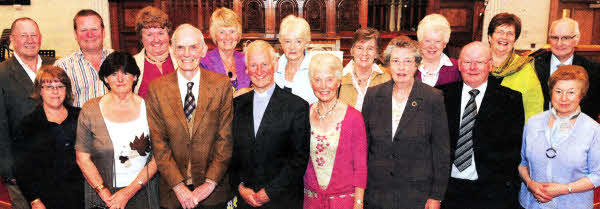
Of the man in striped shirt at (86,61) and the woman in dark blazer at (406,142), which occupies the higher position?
the man in striped shirt at (86,61)

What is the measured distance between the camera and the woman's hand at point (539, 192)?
2473 mm

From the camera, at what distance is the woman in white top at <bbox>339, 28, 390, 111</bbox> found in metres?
2.93

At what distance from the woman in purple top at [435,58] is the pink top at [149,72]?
71.3 inches

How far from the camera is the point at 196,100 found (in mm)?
2459

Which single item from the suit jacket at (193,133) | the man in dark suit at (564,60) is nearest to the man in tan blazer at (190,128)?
the suit jacket at (193,133)

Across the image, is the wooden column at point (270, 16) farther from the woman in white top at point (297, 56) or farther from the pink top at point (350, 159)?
the pink top at point (350, 159)

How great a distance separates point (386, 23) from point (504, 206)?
21.8 feet

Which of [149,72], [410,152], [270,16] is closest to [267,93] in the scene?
[410,152]

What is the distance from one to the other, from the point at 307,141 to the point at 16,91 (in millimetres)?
2106

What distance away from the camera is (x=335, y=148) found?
236 centimetres

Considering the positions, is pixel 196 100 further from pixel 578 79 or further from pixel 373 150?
pixel 578 79

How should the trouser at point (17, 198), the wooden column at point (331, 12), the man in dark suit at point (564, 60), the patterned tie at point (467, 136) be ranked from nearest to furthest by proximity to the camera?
the patterned tie at point (467, 136) → the trouser at point (17, 198) → the man in dark suit at point (564, 60) → the wooden column at point (331, 12)

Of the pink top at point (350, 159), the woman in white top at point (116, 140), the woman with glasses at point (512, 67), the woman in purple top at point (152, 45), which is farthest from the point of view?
the woman in purple top at point (152, 45)

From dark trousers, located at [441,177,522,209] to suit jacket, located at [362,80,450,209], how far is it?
1.11 feet
